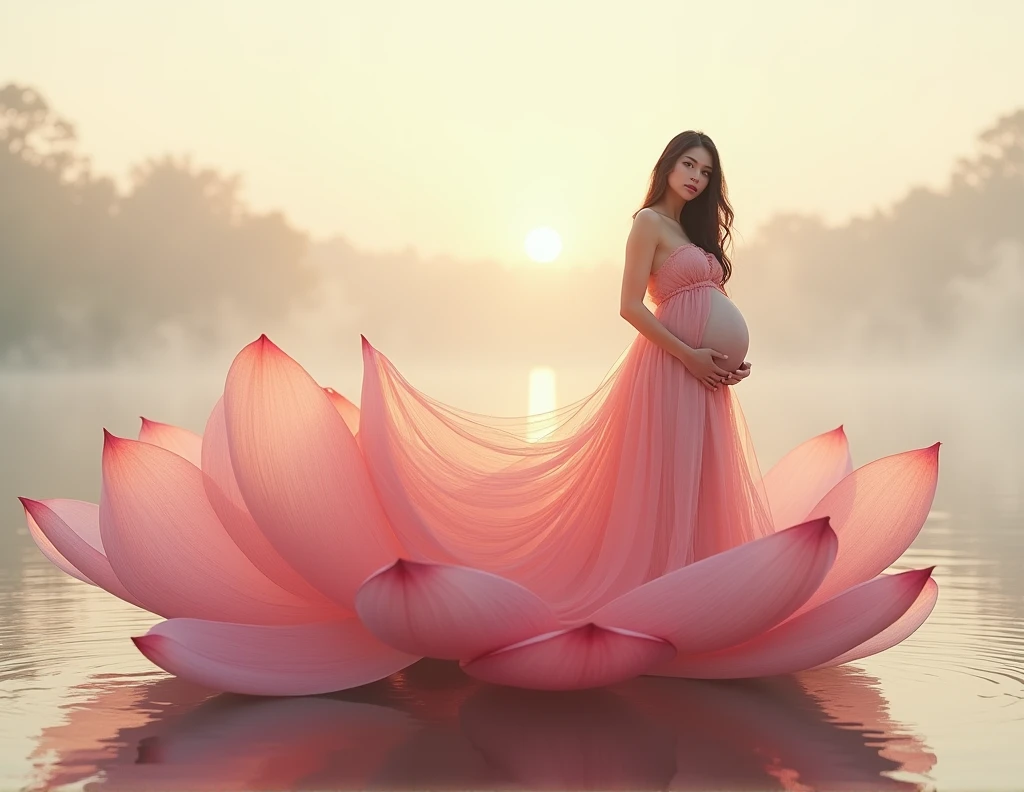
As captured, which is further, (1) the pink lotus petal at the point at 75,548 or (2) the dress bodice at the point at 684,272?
(2) the dress bodice at the point at 684,272

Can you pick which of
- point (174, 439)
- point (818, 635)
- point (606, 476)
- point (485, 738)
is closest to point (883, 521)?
point (818, 635)

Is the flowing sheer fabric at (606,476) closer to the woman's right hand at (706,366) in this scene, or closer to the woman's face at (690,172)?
the woman's right hand at (706,366)

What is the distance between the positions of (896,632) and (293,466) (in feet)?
6.44

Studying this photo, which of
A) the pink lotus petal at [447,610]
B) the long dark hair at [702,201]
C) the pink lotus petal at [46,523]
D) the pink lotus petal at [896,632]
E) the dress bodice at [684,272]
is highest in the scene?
the long dark hair at [702,201]

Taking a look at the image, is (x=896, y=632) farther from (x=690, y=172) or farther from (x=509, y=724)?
(x=690, y=172)

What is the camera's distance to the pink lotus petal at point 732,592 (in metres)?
3.17

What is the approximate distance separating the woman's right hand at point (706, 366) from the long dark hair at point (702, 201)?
0.38m

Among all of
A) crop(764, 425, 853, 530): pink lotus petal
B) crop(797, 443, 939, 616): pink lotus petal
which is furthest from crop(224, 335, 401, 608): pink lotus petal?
crop(764, 425, 853, 530): pink lotus petal

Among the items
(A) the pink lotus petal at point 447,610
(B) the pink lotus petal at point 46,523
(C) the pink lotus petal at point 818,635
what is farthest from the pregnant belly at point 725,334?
(B) the pink lotus petal at point 46,523

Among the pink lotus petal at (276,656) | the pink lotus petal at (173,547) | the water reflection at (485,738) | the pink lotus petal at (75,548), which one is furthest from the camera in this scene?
the pink lotus petal at (75,548)

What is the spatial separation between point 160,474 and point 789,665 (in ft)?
6.09

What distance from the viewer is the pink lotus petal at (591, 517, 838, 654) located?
317 centimetres

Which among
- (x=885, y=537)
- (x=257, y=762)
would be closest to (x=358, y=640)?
(x=257, y=762)

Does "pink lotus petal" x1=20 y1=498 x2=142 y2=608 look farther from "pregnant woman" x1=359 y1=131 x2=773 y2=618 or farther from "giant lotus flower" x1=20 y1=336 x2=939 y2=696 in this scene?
"pregnant woman" x1=359 y1=131 x2=773 y2=618
